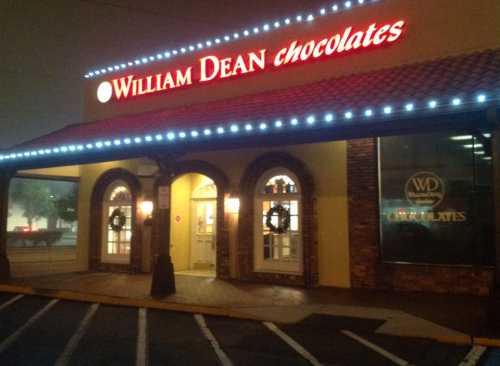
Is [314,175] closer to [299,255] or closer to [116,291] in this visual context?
[299,255]

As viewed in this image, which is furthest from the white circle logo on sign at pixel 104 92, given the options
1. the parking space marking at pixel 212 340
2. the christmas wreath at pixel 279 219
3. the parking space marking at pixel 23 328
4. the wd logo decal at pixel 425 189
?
the wd logo decal at pixel 425 189

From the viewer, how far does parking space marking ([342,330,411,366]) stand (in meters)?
6.55

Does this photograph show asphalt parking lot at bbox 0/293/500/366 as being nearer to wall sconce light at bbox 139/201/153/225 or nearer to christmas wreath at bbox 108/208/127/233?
wall sconce light at bbox 139/201/153/225

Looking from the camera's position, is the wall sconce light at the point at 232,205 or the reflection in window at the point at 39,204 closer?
the wall sconce light at the point at 232,205

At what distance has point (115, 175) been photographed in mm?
16125

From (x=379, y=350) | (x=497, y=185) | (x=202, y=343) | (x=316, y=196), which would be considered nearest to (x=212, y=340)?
(x=202, y=343)

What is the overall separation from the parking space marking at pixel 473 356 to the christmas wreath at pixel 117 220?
11.4 meters

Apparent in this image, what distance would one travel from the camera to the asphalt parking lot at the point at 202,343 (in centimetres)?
670

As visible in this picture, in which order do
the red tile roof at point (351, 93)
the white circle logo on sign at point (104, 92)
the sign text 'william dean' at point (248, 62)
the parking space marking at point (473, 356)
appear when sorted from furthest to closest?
the white circle logo on sign at point (104, 92) < the sign text 'william dean' at point (248, 62) < the red tile roof at point (351, 93) < the parking space marking at point (473, 356)

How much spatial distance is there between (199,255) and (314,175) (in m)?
4.96

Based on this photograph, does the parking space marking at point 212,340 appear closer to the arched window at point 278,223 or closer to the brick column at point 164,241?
the brick column at point 164,241

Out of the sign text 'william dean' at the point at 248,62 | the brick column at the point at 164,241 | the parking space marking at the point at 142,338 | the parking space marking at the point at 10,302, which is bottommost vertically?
the parking space marking at the point at 142,338

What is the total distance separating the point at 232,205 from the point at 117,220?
452 cm

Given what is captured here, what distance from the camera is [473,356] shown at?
684 centimetres
